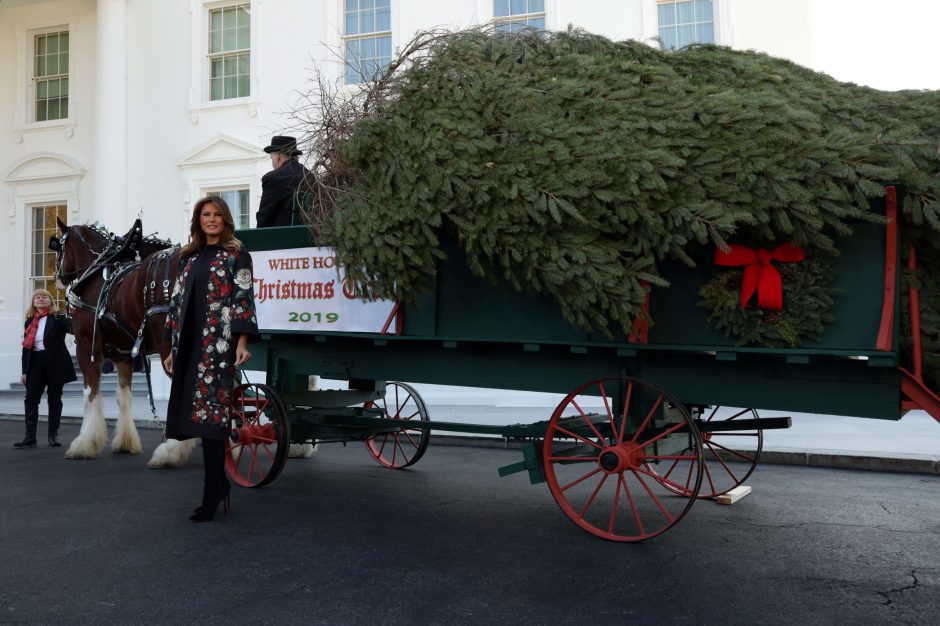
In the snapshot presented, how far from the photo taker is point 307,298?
536cm

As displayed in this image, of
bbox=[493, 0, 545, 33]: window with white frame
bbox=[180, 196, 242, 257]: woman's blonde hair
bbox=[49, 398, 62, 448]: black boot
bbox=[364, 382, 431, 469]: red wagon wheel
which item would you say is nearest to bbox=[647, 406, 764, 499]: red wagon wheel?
bbox=[364, 382, 431, 469]: red wagon wheel

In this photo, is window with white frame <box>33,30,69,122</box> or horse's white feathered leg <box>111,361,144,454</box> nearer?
horse's white feathered leg <box>111,361,144,454</box>

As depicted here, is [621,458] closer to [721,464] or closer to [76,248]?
[721,464]

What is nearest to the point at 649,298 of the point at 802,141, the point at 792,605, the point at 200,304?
the point at 802,141

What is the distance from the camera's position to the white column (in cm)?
1445

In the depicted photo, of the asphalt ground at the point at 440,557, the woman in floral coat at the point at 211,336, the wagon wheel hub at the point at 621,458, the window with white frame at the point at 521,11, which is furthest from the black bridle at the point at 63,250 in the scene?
the window with white frame at the point at 521,11

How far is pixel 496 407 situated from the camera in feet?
40.3

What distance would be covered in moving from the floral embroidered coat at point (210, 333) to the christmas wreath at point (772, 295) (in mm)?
2852

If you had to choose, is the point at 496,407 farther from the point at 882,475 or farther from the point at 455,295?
the point at 455,295

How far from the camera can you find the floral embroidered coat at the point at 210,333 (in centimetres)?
473

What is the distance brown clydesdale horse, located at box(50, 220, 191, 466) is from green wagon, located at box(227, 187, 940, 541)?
134 centimetres

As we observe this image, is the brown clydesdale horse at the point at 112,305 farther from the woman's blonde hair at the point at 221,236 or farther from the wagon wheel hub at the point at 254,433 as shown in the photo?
the woman's blonde hair at the point at 221,236

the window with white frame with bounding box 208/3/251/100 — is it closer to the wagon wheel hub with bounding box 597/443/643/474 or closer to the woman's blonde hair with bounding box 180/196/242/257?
the woman's blonde hair with bounding box 180/196/242/257

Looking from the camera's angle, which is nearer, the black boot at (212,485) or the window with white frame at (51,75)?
the black boot at (212,485)
